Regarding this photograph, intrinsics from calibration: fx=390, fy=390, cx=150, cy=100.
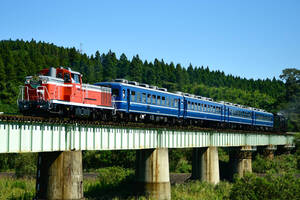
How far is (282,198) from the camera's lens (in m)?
37.0

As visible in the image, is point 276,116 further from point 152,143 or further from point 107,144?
point 107,144

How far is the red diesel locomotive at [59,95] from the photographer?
2789cm

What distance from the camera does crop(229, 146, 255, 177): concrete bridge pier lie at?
58.3 m

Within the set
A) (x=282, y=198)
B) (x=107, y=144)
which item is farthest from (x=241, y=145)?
(x=107, y=144)

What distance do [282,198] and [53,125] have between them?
77.2 feet

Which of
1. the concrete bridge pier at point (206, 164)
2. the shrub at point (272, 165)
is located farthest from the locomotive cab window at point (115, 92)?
the shrub at point (272, 165)

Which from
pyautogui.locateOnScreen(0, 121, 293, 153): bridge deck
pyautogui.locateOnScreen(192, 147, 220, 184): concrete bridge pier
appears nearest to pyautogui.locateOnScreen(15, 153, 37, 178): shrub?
pyautogui.locateOnScreen(192, 147, 220, 184): concrete bridge pier

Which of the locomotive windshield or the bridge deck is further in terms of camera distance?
the locomotive windshield

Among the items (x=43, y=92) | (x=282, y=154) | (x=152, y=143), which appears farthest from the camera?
(x=282, y=154)

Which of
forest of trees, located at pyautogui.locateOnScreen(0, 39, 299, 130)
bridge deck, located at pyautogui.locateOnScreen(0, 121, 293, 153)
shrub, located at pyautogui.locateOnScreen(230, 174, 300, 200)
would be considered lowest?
shrub, located at pyautogui.locateOnScreen(230, 174, 300, 200)

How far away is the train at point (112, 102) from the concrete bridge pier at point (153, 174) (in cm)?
402

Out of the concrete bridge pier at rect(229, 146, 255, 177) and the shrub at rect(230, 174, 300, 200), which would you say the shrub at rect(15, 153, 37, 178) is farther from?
the shrub at rect(230, 174, 300, 200)

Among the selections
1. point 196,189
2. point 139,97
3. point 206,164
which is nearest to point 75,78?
point 139,97

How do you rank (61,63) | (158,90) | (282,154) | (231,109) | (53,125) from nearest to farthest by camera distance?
(53,125), (158,90), (231,109), (282,154), (61,63)
